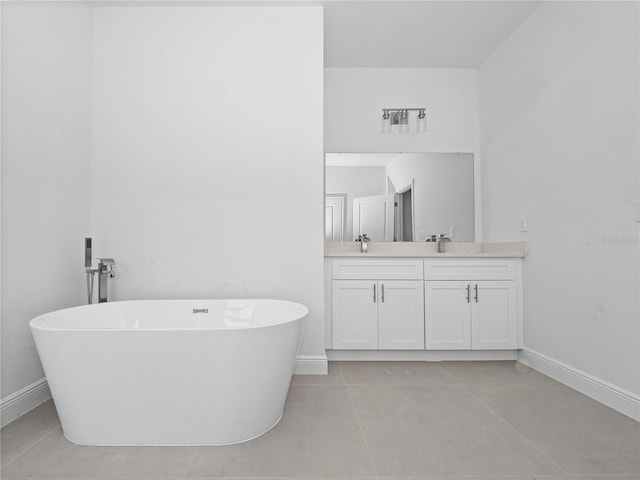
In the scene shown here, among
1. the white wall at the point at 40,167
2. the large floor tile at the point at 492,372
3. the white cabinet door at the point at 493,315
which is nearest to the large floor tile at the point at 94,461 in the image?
the white wall at the point at 40,167

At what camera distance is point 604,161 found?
74.5 inches

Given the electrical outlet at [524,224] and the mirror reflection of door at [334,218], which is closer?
the electrical outlet at [524,224]

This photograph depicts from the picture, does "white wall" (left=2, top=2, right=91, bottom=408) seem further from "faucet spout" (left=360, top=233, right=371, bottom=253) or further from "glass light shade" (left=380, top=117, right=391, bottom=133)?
"glass light shade" (left=380, top=117, right=391, bottom=133)

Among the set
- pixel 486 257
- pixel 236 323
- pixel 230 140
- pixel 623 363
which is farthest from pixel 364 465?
pixel 230 140

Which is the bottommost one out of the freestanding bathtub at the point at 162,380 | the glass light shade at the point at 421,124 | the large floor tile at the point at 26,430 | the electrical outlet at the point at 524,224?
the large floor tile at the point at 26,430

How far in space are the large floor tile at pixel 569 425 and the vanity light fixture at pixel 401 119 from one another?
2202 mm

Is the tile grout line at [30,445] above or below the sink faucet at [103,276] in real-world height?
below

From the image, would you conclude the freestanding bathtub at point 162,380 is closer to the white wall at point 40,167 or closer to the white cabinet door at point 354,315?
the white wall at point 40,167

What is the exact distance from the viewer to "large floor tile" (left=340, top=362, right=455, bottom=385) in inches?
88.6

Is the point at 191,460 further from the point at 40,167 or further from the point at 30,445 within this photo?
the point at 40,167

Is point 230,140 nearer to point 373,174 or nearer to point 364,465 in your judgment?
point 373,174

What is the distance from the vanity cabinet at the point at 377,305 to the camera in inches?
103

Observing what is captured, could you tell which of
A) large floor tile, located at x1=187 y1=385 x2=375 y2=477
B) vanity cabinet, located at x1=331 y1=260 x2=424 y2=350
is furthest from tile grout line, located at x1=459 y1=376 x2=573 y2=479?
large floor tile, located at x1=187 y1=385 x2=375 y2=477

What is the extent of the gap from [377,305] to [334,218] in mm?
928
